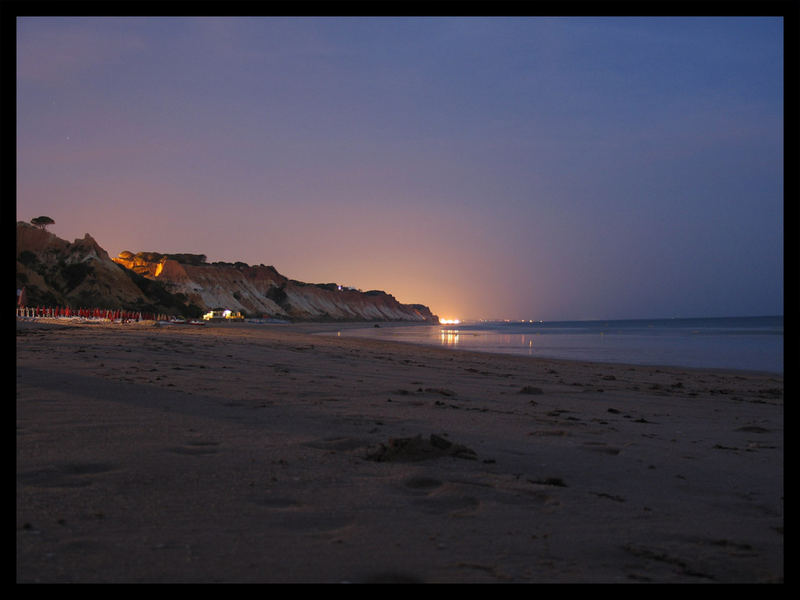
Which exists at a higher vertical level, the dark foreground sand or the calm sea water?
the dark foreground sand

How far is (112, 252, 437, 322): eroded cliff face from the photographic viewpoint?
86.8 meters

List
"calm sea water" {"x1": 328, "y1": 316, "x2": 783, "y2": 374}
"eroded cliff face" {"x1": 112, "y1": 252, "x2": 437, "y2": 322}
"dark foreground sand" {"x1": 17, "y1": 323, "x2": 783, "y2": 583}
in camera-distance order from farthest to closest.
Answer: "eroded cliff face" {"x1": 112, "y1": 252, "x2": 437, "y2": 322}, "calm sea water" {"x1": 328, "y1": 316, "x2": 783, "y2": 374}, "dark foreground sand" {"x1": 17, "y1": 323, "x2": 783, "y2": 583}

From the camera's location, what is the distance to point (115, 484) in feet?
9.91

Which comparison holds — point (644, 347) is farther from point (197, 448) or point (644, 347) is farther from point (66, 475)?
point (66, 475)

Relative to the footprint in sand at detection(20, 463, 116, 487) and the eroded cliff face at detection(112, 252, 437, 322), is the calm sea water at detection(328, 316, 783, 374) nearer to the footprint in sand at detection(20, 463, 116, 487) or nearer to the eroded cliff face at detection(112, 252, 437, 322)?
the footprint in sand at detection(20, 463, 116, 487)

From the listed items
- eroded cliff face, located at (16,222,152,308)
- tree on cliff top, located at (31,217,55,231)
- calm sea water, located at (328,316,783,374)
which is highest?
tree on cliff top, located at (31,217,55,231)

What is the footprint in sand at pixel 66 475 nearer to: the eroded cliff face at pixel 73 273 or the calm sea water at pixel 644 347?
the calm sea water at pixel 644 347

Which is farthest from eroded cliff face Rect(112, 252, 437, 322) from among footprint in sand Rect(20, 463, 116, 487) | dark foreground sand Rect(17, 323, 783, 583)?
footprint in sand Rect(20, 463, 116, 487)

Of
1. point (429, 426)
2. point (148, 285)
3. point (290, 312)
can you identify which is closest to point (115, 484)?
point (429, 426)

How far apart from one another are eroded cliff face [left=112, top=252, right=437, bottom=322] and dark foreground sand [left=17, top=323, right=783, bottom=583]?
2973 inches

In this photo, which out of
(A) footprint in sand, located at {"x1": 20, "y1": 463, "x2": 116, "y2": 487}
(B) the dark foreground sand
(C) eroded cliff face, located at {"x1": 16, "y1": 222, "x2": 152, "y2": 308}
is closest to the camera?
(B) the dark foreground sand

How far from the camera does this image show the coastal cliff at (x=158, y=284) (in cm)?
4806

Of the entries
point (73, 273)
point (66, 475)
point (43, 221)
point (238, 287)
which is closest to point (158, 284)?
point (73, 273)

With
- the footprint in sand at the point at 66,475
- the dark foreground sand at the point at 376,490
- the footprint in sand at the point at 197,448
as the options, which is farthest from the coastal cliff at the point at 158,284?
the footprint in sand at the point at 66,475
